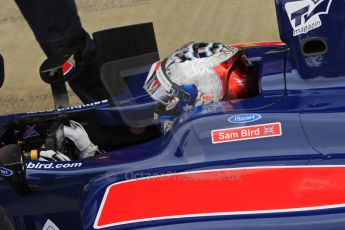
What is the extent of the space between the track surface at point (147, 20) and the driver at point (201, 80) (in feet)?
7.94

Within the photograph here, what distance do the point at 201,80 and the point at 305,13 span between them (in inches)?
23.6

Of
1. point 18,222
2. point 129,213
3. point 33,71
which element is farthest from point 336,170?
point 33,71

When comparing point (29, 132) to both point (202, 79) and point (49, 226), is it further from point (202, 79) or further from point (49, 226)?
point (202, 79)

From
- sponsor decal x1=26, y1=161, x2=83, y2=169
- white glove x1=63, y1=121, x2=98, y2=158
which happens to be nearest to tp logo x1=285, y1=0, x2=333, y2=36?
sponsor decal x1=26, y1=161, x2=83, y2=169

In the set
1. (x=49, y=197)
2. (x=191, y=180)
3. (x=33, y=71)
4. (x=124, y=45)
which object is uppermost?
(x=124, y=45)

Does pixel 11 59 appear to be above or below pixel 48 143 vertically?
below

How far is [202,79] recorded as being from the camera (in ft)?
9.66

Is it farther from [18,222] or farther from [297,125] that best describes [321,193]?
[18,222]

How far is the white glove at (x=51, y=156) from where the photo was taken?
10.6ft

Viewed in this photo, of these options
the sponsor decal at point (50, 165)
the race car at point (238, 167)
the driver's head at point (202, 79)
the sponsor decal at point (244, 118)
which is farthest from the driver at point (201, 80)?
the sponsor decal at point (50, 165)

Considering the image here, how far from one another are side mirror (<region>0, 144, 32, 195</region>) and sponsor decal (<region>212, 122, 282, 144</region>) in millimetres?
950

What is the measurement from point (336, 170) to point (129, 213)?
88 centimetres

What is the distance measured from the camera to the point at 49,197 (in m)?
3.04

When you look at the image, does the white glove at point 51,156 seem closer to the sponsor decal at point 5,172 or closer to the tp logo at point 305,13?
the sponsor decal at point 5,172
